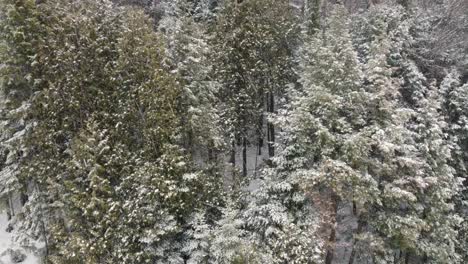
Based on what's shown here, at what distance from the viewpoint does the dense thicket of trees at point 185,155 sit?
1798 cm

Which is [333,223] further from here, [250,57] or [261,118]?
[250,57]

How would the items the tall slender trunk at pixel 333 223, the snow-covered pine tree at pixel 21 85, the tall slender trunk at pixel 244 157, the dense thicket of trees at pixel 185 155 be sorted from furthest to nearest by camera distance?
the tall slender trunk at pixel 244 157 → the snow-covered pine tree at pixel 21 85 → the tall slender trunk at pixel 333 223 → the dense thicket of trees at pixel 185 155

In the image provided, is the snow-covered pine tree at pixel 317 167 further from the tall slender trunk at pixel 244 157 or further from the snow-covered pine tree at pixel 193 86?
the tall slender trunk at pixel 244 157

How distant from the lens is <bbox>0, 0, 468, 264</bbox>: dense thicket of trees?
1798 centimetres

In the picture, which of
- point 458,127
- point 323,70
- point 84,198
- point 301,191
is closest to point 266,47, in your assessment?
point 323,70

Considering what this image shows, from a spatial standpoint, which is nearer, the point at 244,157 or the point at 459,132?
the point at 459,132

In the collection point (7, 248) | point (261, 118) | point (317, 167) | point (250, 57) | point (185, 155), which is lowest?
point (7, 248)

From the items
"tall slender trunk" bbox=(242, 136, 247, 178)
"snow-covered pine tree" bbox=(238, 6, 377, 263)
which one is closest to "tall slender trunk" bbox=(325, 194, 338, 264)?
"snow-covered pine tree" bbox=(238, 6, 377, 263)

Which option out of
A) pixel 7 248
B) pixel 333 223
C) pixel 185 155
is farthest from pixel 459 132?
pixel 7 248

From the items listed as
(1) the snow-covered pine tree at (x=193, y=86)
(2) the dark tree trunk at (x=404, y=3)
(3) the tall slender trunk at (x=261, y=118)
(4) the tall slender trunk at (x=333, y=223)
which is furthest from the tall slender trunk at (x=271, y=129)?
(2) the dark tree trunk at (x=404, y=3)

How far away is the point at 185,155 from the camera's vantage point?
18906mm

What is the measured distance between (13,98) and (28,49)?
2.73 metres

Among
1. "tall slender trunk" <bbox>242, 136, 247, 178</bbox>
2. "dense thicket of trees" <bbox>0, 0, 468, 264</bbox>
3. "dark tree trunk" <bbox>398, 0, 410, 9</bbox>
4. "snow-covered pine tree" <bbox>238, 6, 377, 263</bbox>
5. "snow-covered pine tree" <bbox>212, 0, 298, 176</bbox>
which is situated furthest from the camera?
"dark tree trunk" <bbox>398, 0, 410, 9</bbox>

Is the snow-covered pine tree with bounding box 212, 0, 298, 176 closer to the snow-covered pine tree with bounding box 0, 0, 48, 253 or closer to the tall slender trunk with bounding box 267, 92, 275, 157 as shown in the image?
the tall slender trunk with bounding box 267, 92, 275, 157
